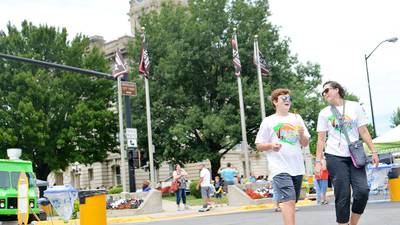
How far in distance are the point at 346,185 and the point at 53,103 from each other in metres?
36.0

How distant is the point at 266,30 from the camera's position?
1538 inches

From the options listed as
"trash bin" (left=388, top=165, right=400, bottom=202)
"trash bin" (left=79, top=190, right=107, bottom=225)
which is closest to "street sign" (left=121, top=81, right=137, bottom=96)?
"trash bin" (left=388, top=165, right=400, bottom=202)

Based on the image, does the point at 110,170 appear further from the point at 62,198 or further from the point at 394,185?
the point at 62,198

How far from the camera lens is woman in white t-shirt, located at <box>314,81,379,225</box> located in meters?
6.55

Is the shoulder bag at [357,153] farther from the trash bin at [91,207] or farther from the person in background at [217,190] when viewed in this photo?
the person in background at [217,190]

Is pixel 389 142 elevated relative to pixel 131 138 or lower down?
lower down

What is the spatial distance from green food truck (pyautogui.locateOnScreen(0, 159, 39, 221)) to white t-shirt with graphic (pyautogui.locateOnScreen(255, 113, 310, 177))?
507 inches

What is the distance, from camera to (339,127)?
22.4ft

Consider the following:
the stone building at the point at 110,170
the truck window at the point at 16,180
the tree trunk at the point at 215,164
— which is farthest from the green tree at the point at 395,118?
the truck window at the point at 16,180

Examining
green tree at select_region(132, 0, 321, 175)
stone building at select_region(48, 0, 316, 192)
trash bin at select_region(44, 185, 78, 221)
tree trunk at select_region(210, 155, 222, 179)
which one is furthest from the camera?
stone building at select_region(48, 0, 316, 192)

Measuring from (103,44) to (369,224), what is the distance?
55284 millimetres

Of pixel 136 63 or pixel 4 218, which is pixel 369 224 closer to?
pixel 4 218

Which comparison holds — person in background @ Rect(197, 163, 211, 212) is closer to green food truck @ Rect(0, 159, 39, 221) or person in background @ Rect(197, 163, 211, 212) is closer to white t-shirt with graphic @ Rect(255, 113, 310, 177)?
green food truck @ Rect(0, 159, 39, 221)

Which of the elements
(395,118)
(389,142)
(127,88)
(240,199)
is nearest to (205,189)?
(240,199)
